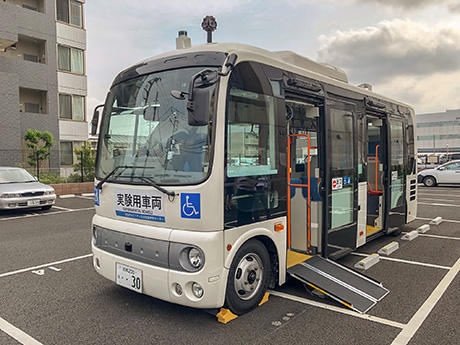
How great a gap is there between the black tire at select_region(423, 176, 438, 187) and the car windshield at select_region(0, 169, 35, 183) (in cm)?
1860

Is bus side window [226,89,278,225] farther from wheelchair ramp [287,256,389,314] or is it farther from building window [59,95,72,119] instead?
building window [59,95,72,119]

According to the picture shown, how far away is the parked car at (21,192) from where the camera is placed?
10.0 metres

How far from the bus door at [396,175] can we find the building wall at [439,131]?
79412mm

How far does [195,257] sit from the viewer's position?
10.9 feet

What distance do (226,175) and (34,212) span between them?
957cm

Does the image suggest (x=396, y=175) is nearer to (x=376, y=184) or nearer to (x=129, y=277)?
(x=376, y=184)

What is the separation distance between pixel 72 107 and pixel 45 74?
7.68ft

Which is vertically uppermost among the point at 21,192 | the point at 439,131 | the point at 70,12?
the point at 70,12

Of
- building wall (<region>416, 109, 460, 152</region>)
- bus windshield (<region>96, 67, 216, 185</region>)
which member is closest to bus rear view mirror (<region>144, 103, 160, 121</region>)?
bus windshield (<region>96, 67, 216, 185</region>)

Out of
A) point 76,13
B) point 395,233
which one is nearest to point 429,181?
point 395,233

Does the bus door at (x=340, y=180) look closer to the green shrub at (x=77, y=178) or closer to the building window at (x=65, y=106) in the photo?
the green shrub at (x=77, y=178)

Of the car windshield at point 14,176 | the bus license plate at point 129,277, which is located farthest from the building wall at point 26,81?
the bus license plate at point 129,277

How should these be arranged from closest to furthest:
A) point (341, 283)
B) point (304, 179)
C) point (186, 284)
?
point (186, 284), point (341, 283), point (304, 179)

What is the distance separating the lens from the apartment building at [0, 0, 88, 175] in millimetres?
17766
